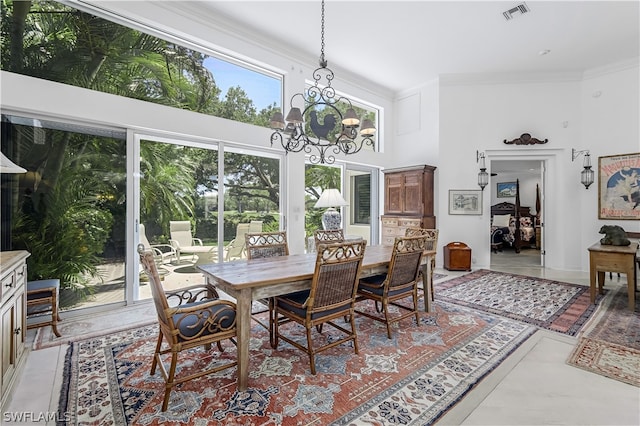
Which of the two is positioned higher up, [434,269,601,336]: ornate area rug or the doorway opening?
the doorway opening

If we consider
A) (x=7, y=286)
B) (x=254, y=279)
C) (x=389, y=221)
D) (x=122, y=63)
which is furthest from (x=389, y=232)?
Result: (x=7, y=286)

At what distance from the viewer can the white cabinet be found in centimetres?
188

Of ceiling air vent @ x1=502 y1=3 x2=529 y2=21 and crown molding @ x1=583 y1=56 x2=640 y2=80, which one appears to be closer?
ceiling air vent @ x1=502 y1=3 x2=529 y2=21

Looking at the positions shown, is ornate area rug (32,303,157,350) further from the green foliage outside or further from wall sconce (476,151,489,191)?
wall sconce (476,151,489,191)

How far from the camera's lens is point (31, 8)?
3.21 metres

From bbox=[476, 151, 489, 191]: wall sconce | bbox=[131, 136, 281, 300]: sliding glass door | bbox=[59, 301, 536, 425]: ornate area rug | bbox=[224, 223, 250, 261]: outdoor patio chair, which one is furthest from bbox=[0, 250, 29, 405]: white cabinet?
bbox=[476, 151, 489, 191]: wall sconce

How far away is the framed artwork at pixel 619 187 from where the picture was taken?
5355 millimetres

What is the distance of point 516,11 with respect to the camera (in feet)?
13.9

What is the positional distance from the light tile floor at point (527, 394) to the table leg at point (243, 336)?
1077mm

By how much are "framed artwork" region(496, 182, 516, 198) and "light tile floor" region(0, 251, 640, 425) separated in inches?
337

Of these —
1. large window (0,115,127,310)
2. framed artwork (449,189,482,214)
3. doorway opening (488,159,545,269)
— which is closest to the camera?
large window (0,115,127,310)

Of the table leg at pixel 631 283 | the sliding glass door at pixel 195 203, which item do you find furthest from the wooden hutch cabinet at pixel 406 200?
the table leg at pixel 631 283

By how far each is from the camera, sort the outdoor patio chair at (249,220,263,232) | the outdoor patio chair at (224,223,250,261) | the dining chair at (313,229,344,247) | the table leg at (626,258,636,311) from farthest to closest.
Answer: the outdoor patio chair at (249,220,263,232) < the outdoor patio chair at (224,223,250,261) < the dining chair at (313,229,344,247) < the table leg at (626,258,636,311)

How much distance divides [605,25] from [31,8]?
740 centimetres
